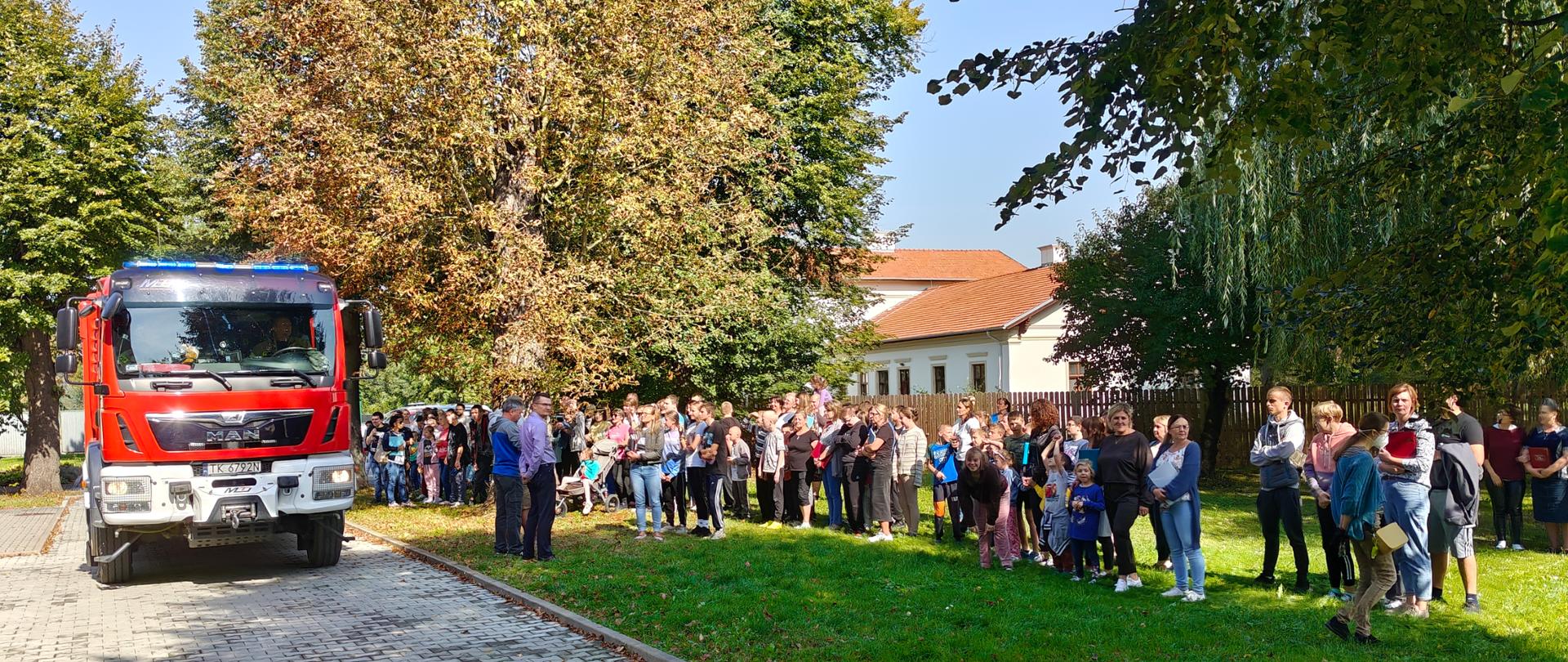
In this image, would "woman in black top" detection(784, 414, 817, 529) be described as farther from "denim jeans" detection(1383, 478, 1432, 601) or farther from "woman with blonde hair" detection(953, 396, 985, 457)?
"denim jeans" detection(1383, 478, 1432, 601)

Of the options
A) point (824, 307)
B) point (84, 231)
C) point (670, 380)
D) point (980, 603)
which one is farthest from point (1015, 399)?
point (84, 231)

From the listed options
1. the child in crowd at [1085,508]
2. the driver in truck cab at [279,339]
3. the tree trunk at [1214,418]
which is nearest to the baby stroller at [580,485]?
the driver in truck cab at [279,339]

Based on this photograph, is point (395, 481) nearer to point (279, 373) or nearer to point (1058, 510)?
point (279, 373)

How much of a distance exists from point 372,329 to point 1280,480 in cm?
967

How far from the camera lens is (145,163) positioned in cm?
2473

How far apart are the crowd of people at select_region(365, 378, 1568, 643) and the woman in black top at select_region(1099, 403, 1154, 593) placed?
0.05ft

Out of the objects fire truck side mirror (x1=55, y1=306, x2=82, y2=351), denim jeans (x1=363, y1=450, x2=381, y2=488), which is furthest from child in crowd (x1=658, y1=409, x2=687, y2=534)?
denim jeans (x1=363, y1=450, x2=381, y2=488)

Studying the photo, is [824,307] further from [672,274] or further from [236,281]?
[236,281]

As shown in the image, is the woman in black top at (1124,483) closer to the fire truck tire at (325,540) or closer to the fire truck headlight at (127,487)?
the fire truck tire at (325,540)

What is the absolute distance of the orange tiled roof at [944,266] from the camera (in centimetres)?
7200

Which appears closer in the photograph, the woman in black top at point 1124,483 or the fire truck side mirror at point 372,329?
the woman in black top at point 1124,483

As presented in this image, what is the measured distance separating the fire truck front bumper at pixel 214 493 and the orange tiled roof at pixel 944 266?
58.8m

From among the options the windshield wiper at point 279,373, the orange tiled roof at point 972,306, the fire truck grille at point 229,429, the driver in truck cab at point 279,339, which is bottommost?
the fire truck grille at point 229,429

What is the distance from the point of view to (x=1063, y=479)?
1111 cm
